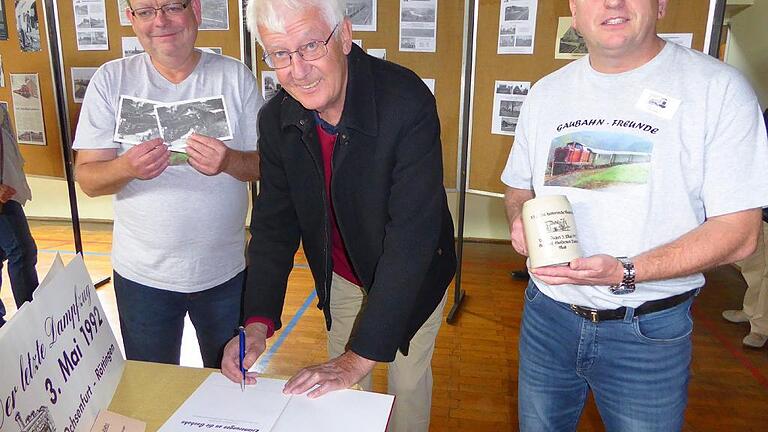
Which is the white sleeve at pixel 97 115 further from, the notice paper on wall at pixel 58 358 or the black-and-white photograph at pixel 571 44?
the black-and-white photograph at pixel 571 44

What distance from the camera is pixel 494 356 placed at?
2.96 meters

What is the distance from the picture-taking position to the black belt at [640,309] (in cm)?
117

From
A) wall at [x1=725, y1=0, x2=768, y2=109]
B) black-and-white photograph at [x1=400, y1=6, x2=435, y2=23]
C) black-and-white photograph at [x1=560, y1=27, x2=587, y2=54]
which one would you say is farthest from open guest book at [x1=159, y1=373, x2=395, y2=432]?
wall at [x1=725, y1=0, x2=768, y2=109]

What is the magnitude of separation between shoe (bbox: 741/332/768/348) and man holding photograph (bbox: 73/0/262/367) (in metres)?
2.96

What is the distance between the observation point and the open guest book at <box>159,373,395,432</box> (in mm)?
973

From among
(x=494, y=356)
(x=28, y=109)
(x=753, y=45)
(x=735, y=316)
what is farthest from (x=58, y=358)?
Answer: (x=753, y=45)

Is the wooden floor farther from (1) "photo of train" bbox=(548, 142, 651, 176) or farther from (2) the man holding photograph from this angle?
(1) "photo of train" bbox=(548, 142, 651, 176)

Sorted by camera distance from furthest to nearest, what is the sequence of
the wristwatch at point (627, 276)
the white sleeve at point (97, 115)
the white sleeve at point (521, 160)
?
the white sleeve at point (97, 115)
the white sleeve at point (521, 160)
the wristwatch at point (627, 276)

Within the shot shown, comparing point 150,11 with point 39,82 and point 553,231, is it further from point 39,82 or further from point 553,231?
point 39,82

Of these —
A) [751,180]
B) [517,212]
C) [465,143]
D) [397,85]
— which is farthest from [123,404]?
[465,143]

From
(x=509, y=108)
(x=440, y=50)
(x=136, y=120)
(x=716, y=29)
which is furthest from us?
(x=440, y=50)

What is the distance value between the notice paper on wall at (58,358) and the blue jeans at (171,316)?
46 centimetres

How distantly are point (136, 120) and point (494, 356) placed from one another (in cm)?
220

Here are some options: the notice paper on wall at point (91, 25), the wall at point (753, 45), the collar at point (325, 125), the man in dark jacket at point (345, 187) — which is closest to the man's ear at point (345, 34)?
the man in dark jacket at point (345, 187)
